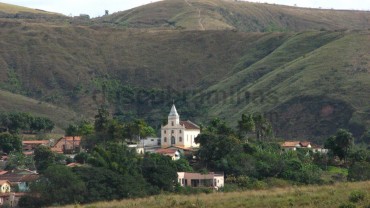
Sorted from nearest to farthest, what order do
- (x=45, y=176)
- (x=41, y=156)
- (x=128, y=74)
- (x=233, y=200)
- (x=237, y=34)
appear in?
(x=233, y=200)
(x=45, y=176)
(x=41, y=156)
(x=128, y=74)
(x=237, y=34)

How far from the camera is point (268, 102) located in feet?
441

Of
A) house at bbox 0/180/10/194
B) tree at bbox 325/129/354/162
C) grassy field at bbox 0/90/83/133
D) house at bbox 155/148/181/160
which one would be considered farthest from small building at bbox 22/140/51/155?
tree at bbox 325/129/354/162

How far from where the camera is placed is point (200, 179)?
7725 centimetres

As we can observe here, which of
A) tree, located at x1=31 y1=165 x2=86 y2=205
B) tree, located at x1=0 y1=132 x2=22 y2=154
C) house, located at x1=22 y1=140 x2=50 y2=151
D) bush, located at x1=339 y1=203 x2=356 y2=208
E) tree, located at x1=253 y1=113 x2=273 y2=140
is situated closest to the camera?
bush, located at x1=339 y1=203 x2=356 y2=208

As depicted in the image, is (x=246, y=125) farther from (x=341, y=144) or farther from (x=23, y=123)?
(x=23, y=123)

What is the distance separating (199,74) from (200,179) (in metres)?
99.1

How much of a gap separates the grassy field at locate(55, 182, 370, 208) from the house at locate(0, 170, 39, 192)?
38.4 meters

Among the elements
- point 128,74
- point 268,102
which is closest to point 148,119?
point 268,102

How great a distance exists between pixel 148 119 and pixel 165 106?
27.6ft

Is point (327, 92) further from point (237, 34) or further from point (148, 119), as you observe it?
point (237, 34)

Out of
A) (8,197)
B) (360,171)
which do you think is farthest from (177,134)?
(360,171)

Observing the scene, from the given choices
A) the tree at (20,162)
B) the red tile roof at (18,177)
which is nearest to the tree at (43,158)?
the tree at (20,162)

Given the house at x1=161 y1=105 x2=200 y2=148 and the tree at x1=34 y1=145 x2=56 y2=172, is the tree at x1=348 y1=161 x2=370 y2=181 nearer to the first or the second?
the tree at x1=34 y1=145 x2=56 y2=172

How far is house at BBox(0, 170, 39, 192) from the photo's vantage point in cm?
7638
